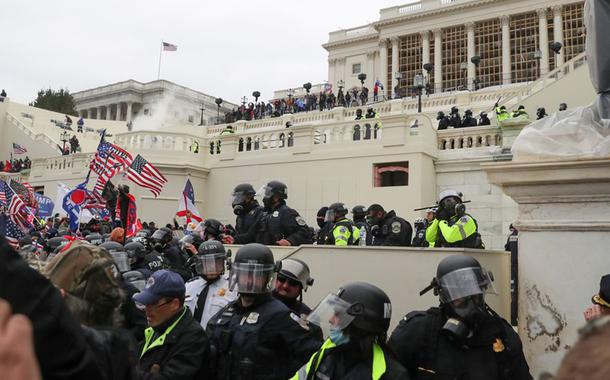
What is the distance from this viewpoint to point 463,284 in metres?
3.29

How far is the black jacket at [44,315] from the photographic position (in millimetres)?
1303

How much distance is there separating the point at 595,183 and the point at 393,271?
2.21 m

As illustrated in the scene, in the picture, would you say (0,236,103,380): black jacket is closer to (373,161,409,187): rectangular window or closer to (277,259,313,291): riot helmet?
(277,259,313,291): riot helmet

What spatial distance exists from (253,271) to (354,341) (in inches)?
48.2

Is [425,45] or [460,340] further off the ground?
[425,45]

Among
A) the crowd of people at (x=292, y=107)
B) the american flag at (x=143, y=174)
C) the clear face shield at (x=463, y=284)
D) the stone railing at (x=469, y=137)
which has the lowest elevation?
the clear face shield at (x=463, y=284)

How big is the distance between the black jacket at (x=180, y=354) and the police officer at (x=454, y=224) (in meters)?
3.25

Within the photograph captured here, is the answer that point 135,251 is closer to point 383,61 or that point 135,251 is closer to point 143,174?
point 143,174

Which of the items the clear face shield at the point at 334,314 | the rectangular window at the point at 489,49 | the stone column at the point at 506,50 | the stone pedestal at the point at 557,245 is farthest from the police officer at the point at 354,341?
the rectangular window at the point at 489,49

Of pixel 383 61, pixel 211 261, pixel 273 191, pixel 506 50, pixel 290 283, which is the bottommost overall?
pixel 290 283

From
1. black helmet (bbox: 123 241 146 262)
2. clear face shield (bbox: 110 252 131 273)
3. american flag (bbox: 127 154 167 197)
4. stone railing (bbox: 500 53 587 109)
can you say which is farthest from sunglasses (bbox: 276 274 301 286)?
stone railing (bbox: 500 53 587 109)

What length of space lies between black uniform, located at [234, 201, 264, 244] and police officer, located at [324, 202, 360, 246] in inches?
46.3

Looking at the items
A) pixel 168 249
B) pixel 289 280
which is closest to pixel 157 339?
pixel 289 280

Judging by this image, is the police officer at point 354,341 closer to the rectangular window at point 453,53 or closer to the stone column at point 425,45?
the rectangular window at point 453,53
